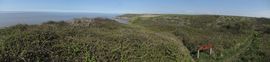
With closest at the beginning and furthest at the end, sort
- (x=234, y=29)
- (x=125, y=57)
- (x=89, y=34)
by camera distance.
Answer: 1. (x=125, y=57)
2. (x=89, y=34)
3. (x=234, y=29)

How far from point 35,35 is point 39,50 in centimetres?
75

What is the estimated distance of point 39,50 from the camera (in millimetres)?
10805

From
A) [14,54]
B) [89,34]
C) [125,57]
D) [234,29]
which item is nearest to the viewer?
[14,54]

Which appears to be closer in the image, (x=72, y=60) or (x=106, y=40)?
(x=72, y=60)

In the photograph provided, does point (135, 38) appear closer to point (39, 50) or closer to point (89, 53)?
point (89, 53)

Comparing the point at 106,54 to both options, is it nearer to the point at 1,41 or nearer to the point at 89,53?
the point at 89,53

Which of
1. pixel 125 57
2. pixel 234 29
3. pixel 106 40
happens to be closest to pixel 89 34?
pixel 106 40

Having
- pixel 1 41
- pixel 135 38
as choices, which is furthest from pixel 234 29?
pixel 1 41

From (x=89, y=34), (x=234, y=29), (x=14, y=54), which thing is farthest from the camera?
(x=234, y=29)

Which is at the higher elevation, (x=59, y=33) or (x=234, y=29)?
(x=59, y=33)

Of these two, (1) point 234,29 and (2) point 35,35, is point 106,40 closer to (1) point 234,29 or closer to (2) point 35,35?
(2) point 35,35

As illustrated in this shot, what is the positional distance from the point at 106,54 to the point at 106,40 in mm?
864

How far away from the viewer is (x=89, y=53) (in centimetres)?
1111

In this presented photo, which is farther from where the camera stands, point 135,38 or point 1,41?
point 135,38
